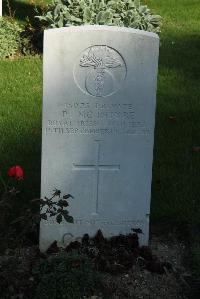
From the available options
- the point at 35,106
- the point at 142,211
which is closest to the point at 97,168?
the point at 142,211

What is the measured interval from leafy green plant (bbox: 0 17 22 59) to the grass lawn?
246mm

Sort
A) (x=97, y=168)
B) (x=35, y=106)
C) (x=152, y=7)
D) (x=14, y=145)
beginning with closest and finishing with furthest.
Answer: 1. (x=97, y=168)
2. (x=14, y=145)
3. (x=35, y=106)
4. (x=152, y=7)

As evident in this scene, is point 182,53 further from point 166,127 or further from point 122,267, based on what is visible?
point 122,267

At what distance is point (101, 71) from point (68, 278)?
1.25 m

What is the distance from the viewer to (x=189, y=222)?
5.05 metres

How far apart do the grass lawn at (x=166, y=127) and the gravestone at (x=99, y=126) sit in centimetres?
68

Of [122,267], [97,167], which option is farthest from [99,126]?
[122,267]

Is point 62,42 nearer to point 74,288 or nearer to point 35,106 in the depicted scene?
point 74,288

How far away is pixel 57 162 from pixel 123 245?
70 cm

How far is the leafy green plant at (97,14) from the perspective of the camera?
371 inches

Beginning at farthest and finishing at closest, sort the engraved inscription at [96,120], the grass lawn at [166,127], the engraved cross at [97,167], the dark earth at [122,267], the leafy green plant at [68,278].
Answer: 1. the grass lawn at [166,127]
2. the engraved cross at [97,167]
3. the engraved inscription at [96,120]
4. the dark earth at [122,267]
5. the leafy green plant at [68,278]

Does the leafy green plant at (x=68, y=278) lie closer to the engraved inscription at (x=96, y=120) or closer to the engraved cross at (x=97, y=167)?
the engraved cross at (x=97, y=167)

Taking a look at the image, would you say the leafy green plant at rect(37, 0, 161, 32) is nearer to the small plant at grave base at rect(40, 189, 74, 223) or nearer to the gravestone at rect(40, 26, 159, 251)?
the gravestone at rect(40, 26, 159, 251)

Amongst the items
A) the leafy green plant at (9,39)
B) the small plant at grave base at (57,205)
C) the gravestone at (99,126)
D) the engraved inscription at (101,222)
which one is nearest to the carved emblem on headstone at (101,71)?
the gravestone at (99,126)
